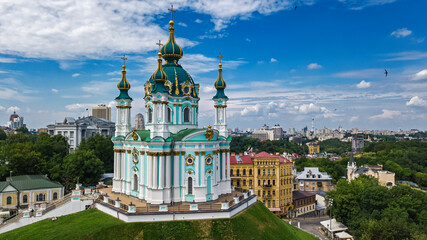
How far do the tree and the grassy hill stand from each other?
13677 mm

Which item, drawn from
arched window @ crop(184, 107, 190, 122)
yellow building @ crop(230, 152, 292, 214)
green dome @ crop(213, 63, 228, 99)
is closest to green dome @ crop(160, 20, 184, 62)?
green dome @ crop(213, 63, 228, 99)

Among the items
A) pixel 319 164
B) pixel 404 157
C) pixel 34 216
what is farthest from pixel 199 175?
pixel 404 157

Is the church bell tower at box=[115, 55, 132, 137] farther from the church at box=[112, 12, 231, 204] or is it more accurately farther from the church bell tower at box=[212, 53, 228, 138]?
the church bell tower at box=[212, 53, 228, 138]

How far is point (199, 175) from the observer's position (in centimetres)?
2411

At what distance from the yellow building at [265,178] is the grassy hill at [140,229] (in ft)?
58.5

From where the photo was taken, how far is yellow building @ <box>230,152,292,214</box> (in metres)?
40.6

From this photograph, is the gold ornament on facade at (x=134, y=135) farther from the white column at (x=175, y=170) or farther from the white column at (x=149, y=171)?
the white column at (x=175, y=170)

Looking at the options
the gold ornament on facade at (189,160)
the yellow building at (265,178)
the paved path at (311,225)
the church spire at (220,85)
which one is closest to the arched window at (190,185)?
the gold ornament on facade at (189,160)

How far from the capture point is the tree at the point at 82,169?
35875mm

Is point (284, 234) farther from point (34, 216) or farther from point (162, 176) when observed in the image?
point (34, 216)

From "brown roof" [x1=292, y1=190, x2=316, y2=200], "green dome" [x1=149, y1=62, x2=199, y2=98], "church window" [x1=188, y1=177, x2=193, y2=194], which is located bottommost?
"brown roof" [x1=292, y1=190, x2=316, y2=200]

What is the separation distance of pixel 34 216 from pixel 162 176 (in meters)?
10.4

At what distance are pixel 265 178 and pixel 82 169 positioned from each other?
22.7 metres

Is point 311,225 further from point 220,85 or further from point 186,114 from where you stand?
point 186,114
